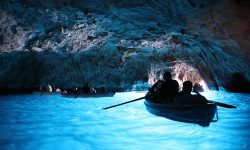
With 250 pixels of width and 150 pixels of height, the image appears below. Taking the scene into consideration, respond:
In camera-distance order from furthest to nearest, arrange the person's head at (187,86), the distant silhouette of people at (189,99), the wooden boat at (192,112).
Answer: the person's head at (187,86), the distant silhouette of people at (189,99), the wooden boat at (192,112)

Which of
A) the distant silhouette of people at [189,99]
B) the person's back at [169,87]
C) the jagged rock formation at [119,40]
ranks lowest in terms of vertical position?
the distant silhouette of people at [189,99]

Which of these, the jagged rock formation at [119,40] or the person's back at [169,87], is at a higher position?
the jagged rock formation at [119,40]

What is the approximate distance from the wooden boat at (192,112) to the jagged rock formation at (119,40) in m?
4.80

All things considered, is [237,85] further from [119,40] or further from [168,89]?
[168,89]

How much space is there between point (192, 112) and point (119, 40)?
445 inches

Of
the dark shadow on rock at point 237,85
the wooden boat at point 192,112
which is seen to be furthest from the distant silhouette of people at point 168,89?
the dark shadow on rock at point 237,85

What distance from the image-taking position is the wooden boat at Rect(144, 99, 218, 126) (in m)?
5.94

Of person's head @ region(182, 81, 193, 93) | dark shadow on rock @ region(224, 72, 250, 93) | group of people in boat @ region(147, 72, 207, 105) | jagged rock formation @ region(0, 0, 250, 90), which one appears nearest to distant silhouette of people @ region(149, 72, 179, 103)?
group of people in boat @ region(147, 72, 207, 105)

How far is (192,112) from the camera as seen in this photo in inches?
242

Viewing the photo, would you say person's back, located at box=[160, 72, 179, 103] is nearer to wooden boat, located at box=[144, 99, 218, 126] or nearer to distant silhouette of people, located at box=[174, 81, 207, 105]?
wooden boat, located at box=[144, 99, 218, 126]

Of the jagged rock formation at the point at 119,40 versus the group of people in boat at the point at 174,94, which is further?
the jagged rock formation at the point at 119,40

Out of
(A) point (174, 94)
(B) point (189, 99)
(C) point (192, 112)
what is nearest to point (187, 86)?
(B) point (189, 99)

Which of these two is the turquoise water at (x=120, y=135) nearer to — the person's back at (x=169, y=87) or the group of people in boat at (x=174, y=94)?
the group of people in boat at (x=174, y=94)

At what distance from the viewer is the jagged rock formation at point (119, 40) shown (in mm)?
10680
